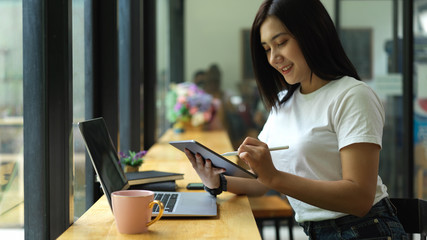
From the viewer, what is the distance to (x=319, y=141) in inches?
56.5

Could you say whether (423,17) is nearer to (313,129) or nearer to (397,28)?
(397,28)

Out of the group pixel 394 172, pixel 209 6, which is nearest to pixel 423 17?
pixel 394 172

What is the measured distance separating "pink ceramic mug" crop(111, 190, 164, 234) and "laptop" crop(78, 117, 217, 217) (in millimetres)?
100

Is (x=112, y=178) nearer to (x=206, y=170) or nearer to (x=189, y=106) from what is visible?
(x=206, y=170)

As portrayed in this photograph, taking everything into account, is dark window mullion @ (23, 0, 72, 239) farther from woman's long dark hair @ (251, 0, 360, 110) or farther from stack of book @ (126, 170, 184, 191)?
woman's long dark hair @ (251, 0, 360, 110)

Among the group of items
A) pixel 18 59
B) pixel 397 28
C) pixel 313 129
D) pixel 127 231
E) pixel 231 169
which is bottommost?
pixel 127 231

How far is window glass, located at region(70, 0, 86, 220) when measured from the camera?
1.71 m

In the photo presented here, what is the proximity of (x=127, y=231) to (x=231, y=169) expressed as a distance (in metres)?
0.40

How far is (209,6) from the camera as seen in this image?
4.31 metres

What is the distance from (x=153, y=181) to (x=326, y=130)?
2.08 feet

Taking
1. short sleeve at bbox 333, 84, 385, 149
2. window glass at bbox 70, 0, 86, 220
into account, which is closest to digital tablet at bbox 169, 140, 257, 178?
short sleeve at bbox 333, 84, 385, 149

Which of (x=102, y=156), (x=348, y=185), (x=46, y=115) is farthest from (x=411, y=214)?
(x=46, y=115)

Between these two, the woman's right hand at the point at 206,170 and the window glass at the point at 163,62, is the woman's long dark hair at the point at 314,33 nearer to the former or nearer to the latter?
the woman's right hand at the point at 206,170

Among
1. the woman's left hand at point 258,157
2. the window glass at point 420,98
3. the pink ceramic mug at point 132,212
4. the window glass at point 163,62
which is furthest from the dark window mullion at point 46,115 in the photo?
the window glass at point 420,98
